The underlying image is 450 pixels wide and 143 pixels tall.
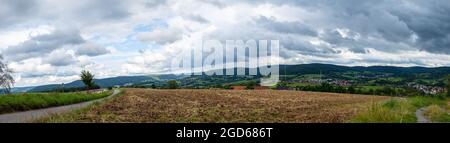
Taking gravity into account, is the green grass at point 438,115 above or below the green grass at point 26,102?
below

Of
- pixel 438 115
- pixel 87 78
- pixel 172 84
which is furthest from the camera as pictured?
pixel 172 84

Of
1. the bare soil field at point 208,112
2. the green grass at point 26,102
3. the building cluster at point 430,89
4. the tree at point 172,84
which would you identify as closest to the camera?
the bare soil field at point 208,112

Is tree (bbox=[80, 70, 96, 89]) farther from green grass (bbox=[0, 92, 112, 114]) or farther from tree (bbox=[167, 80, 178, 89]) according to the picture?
green grass (bbox=[0, 92, 112, 114])

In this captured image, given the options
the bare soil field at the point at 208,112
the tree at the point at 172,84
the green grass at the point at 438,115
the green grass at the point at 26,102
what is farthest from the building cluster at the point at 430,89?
the tree at the point at 172,84

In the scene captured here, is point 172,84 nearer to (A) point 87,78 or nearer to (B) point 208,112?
(A) point 87,78

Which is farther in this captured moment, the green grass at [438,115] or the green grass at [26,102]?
the green grass at [26,102]

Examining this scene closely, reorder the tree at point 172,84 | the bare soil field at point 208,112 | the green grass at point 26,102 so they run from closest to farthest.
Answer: the bare soil field at point 208,112 < the green grass at point 26,102 < the tree at point 172,84

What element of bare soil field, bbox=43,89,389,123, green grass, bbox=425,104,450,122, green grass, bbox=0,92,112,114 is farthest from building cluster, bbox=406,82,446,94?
green grass, bbox=0,92,112,114

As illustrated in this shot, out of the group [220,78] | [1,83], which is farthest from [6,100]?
[220,78]

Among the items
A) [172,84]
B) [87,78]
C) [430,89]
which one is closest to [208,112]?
[87,78]

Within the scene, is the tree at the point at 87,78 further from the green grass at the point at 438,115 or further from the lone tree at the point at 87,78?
the green grass at the point at 438,115

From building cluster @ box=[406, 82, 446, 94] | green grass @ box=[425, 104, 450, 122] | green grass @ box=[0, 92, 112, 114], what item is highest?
green grass @ box=[0, 92, 112, 114]
